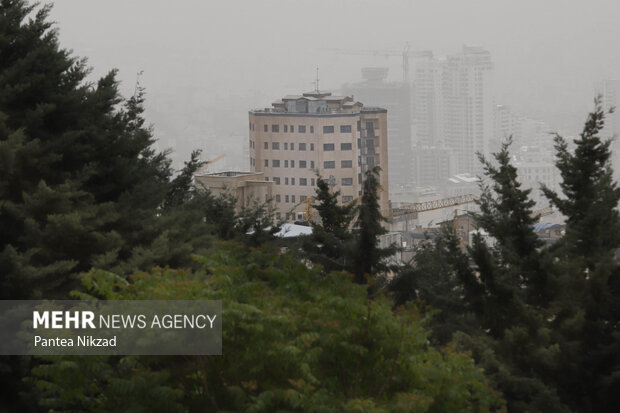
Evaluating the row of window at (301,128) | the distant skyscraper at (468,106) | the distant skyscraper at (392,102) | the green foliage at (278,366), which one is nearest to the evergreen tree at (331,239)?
the green foliage at (278,366)

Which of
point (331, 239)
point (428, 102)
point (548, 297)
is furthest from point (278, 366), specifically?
point (428, 102)

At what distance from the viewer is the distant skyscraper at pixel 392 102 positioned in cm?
14338

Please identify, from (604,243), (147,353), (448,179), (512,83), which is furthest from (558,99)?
(147,353)

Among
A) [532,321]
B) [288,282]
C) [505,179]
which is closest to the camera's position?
[288,282]

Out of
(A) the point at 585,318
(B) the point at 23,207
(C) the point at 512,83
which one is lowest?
(A) the point at 585,318

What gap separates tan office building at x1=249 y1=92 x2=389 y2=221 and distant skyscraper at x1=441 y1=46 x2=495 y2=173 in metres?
63.8

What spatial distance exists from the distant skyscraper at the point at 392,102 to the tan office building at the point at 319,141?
201 feet

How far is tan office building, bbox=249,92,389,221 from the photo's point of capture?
261ft

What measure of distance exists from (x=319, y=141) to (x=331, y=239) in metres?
63.5

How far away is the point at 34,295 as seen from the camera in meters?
9.96

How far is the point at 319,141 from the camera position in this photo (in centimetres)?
7956

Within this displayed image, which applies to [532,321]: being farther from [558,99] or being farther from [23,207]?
[558,99]

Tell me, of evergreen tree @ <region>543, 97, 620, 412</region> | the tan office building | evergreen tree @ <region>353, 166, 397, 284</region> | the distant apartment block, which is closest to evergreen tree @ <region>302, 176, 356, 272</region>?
evergreen tree @ <region>353, 166, 397, 284</region>

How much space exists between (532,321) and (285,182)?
229 ft
